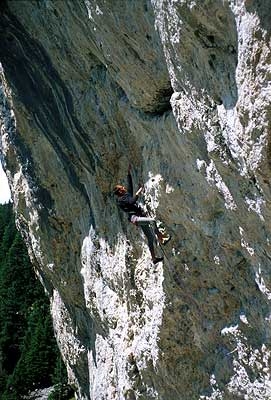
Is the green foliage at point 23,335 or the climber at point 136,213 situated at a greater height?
the green foliage at point 23,335

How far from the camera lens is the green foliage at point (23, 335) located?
4588 centimetres

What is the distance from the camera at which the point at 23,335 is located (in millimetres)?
54875

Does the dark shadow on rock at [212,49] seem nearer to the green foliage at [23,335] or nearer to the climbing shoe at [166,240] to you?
the climbing shoe at [166,240]

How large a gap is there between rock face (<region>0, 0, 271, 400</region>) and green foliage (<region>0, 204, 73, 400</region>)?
26260 millimetres

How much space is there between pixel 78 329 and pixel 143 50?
1222 cm

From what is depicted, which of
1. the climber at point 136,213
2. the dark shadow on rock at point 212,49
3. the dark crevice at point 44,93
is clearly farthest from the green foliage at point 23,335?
the dark shadow on rock at point 212,49

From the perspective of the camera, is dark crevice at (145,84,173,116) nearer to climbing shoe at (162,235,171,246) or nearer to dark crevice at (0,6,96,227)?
climbing shoe at (162,235,171,246)

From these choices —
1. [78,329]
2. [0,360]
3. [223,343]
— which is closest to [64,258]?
[78,329]

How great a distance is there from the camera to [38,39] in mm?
15664

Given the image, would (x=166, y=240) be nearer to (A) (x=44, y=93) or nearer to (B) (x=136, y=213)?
(B) (x=136, y=213)

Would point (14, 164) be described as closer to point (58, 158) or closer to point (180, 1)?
point (58, 158)

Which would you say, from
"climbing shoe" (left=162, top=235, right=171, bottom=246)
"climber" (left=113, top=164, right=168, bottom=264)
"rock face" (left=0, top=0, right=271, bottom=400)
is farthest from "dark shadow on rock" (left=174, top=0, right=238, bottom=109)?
"climbing shoe" (left=162, top=235, right=171, bottom=246)

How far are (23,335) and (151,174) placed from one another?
45.0 meters

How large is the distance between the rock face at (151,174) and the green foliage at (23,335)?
2626 centimetres
